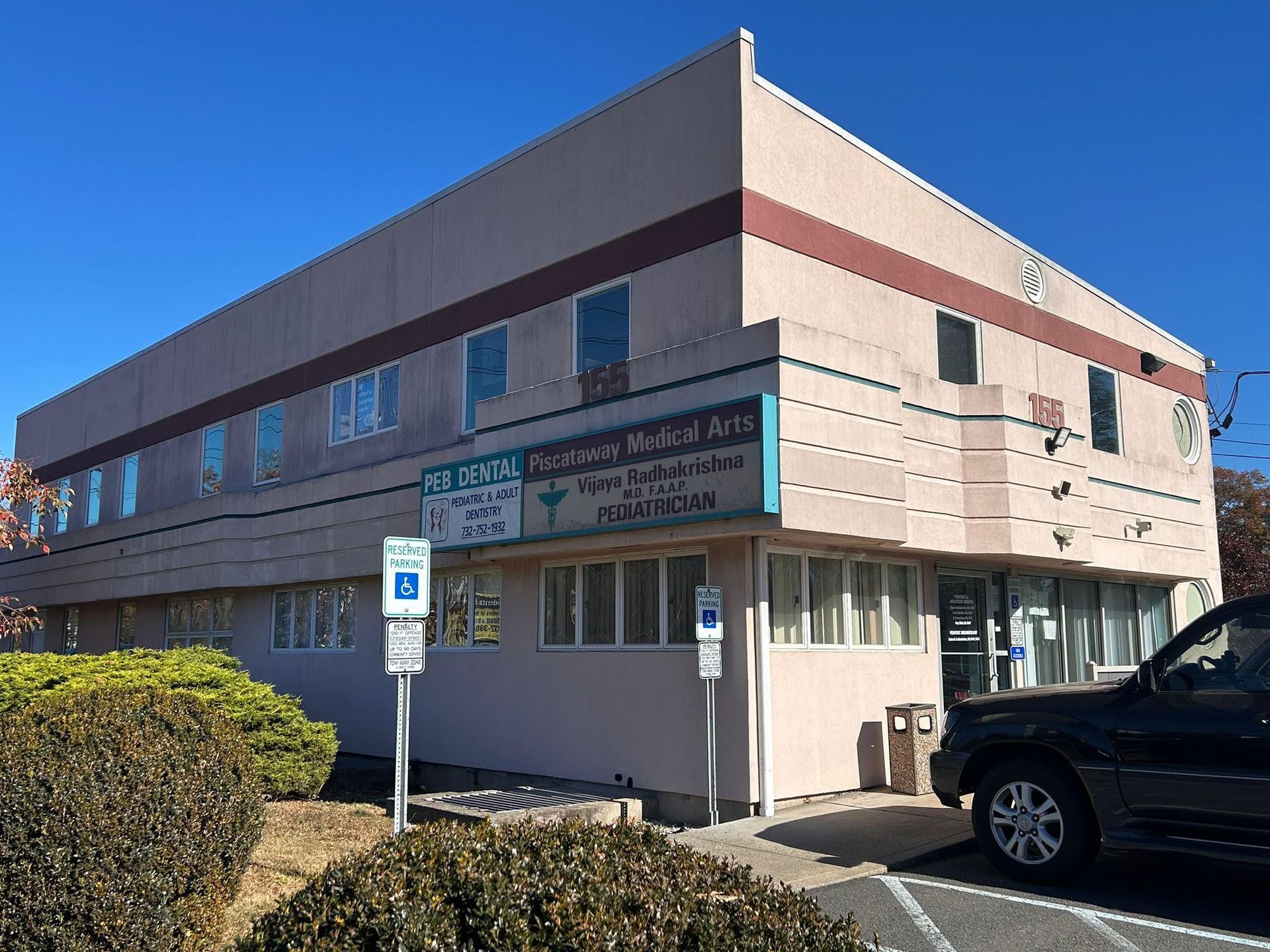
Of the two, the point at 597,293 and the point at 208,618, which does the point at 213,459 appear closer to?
the point at 208,618

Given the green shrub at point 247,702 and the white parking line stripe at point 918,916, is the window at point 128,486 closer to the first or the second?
the green shrub at point 247,702

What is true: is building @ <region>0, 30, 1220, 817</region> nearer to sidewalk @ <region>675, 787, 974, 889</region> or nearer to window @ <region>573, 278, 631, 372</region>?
window @ <region>573, 278, 631, 372</region>

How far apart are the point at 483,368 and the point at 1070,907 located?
10.5 metres

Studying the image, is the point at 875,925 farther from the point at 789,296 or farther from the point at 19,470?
the point at 19,470

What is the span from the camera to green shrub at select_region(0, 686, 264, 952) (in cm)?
564

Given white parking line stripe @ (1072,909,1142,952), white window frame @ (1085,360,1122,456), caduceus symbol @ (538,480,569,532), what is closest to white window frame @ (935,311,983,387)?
white window frame @ (1085,360,1122,456)

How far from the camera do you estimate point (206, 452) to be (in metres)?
21.9

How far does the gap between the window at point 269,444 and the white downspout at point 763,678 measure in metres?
11.0

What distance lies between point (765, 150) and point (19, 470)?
10.6 m

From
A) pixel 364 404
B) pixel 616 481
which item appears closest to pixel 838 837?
pixel 616 481

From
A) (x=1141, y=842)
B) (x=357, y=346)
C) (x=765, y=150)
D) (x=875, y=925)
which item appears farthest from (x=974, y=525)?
(x=357, y=346)

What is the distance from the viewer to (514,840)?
4.26m

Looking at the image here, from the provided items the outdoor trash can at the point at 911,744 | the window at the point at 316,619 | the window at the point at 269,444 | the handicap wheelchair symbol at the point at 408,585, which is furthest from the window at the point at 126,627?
the handicap wheelchair symbol at the point at 408,585

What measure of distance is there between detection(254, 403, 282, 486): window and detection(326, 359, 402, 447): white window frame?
1724mm
